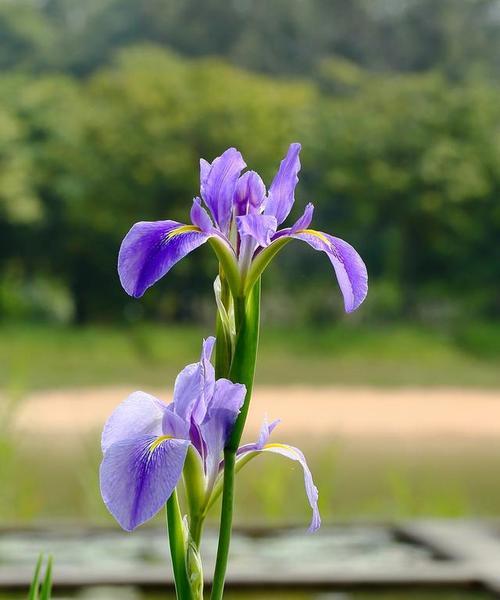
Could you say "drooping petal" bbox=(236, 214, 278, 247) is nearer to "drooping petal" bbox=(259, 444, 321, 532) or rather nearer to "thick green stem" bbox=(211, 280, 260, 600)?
"thick green stem" bbox=(211, 280, 260, 600)

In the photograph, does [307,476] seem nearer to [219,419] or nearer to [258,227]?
[219,419]

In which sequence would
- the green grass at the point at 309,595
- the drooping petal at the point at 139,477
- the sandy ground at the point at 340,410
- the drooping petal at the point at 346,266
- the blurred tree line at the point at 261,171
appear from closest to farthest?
the drooping petal at the point at 139,477 < the drooping petal at the point at 346,266 < the green grass at the point at 309,595 < the sandy ground at the point at 340,410 < the blurred tree line at the point at 261,171

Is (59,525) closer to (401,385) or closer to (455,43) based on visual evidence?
(401,385)

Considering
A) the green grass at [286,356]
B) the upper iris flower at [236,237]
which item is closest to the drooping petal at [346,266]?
the upper iris flower at [236,237]

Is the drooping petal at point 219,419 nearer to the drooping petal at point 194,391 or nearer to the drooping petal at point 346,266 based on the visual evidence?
the drooping petal at point 194,391

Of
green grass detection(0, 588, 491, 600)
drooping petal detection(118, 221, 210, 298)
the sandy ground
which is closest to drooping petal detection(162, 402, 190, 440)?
drooping petal detection(118, 221, 210, 298)

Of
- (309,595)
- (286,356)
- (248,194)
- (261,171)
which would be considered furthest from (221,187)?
(261,171)

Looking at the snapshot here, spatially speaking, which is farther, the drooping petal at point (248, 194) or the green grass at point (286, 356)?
the green grass at point (286, 356)
